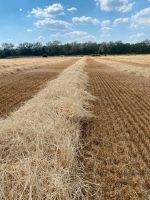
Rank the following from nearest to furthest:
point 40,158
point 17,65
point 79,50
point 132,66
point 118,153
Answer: point 40,158 < point 118,153 < point 132,66 < point 17,65 < point 79,50

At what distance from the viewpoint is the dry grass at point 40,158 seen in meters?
3.92

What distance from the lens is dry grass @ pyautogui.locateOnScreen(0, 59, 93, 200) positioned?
12.9 feet

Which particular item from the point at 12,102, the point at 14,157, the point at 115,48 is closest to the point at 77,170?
the point at 14,157

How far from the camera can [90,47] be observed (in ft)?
468

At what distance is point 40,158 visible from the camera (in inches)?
186

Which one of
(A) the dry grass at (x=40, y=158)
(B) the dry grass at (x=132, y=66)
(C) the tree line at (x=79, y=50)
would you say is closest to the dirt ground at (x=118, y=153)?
(A) the dry grass at (x=40, y=158)

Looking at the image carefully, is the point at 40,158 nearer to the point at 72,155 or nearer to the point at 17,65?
the point at 72,155

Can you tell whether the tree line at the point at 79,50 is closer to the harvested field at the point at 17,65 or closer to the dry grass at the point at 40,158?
the harvested field at the point at 17,65

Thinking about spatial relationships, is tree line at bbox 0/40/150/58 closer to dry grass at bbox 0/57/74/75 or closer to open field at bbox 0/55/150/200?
dry grass at bbox 0/57/74/75

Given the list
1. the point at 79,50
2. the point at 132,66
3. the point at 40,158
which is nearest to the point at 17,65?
the point at 132,66

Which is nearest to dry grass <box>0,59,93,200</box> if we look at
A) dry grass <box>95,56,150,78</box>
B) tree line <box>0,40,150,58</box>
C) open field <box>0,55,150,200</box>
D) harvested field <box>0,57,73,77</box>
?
open field <box>0,55,150,200</box>

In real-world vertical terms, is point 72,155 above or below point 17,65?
above

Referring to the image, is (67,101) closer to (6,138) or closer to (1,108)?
(1,108)

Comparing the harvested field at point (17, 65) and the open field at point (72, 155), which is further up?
the open field at point (72, 155)
